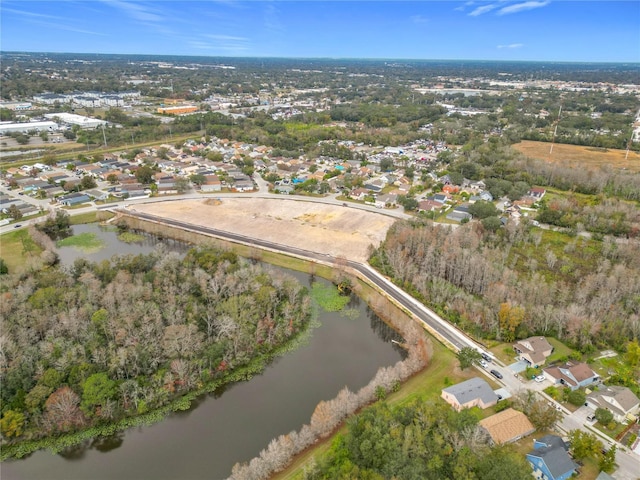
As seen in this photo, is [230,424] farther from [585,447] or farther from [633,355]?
[633,355]

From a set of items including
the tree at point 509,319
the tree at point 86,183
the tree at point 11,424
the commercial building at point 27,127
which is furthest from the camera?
the commercial building at point 27,127

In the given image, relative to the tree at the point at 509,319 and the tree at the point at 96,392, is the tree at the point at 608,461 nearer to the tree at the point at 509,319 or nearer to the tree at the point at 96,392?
the tree at the point at 509,319

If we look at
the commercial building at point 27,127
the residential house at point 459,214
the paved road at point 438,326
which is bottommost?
the paved road at point 438,326

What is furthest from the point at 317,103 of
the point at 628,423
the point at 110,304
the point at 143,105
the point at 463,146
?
the point at 628,423

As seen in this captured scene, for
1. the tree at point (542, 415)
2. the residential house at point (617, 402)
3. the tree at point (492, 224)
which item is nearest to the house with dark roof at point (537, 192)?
the tree at point (492, 224)

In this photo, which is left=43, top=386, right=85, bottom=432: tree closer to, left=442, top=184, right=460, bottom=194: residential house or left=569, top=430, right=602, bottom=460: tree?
left=569, top=430, right=602, bottom=460: tree

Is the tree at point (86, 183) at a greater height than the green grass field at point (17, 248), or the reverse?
the tree at point (86, 183)

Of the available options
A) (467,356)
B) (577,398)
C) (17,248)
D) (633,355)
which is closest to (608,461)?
(577,398)
